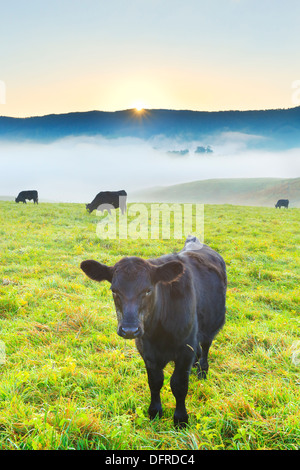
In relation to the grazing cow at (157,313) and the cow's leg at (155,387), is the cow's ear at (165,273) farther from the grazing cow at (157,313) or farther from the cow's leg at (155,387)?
the cow's leg at (155,387)

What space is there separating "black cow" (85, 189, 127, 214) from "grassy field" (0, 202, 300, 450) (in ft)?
50.5

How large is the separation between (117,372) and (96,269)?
1.75 meters

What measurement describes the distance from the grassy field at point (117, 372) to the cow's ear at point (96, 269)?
1.38 metres

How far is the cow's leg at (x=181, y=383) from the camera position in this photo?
3408 mm

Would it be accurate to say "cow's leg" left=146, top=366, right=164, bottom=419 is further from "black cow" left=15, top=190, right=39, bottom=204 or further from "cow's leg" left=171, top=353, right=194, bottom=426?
"black cow" left=15, top=190, right=39, bottom=204

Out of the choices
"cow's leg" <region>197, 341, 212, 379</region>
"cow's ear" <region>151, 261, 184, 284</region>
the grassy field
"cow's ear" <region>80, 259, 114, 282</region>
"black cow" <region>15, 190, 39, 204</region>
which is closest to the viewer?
→ the grassy field

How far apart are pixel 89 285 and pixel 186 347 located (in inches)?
199

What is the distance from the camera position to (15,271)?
29.4 feet

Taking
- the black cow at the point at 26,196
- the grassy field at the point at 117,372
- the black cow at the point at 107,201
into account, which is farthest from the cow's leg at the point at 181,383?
the black cow at the point at 26,196

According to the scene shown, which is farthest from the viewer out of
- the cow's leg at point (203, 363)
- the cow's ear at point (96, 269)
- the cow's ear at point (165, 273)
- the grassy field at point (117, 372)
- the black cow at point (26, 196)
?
the black cow at point (26, 196)

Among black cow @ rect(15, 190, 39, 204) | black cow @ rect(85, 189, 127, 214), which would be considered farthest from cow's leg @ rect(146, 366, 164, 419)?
black cow @ rect(15, 190, 39, 204)

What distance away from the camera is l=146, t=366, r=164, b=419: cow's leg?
3.46 metres

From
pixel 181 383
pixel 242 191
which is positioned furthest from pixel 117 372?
pixel 242 191

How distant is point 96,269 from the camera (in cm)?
343
